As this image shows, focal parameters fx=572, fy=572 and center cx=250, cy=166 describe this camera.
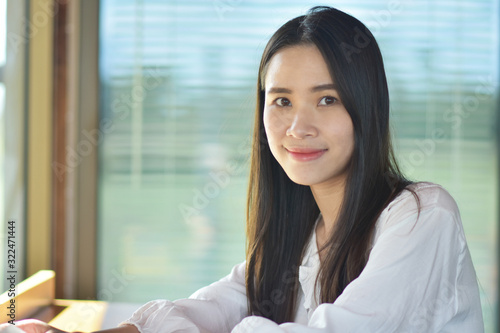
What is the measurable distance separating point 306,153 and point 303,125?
0.06 meters

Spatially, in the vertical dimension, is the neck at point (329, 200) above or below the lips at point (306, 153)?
below

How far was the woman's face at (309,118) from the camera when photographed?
41.9 inches

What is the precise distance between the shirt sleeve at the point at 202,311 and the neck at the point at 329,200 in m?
0.23

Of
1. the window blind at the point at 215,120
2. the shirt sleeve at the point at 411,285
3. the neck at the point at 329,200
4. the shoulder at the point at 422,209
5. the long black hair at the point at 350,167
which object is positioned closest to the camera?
the shirt sleeve at the point at 411,285

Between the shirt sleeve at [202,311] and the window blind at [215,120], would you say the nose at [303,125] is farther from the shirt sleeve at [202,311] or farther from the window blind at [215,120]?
the window blind at [215,120]

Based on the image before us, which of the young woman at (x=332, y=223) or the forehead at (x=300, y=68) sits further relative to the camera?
the forehead at (x=300, y=68)

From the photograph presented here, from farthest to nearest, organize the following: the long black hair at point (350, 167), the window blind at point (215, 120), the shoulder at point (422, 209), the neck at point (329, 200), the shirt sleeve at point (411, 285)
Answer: the window blind at point (215, 120), the neck at point (329, 200), the long black hair at point (350, 167), the shoulder at point (422, 209), the shirt sleeve at point (411, 285)

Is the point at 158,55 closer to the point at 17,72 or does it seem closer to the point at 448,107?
the point at 17,72

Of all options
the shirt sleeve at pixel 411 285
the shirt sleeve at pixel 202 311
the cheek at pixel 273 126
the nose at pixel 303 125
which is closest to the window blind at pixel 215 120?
the shirt sleeve at pixel 202 311

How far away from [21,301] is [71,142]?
2.28 feet

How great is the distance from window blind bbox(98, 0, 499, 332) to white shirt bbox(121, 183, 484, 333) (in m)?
1.17

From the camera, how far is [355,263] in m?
1.05

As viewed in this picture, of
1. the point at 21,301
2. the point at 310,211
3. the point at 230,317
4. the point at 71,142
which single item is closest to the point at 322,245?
the point at 310,211

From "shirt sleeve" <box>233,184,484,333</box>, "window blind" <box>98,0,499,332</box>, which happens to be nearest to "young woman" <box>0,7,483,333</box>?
"shirt sleeve" <box>233,184,484,333</box>
